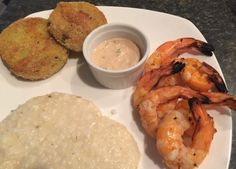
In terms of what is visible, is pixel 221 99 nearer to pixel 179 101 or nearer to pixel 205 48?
pixel 179 101

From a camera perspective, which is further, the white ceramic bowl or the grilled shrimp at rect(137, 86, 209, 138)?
the white ceramic bowl

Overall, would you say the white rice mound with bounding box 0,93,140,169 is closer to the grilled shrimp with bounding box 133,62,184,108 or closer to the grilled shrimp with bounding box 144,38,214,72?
the grilled shrimp with bounding box 133,62,184,108

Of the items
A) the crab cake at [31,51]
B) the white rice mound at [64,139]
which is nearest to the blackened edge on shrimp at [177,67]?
the white rice mound at [64,139]

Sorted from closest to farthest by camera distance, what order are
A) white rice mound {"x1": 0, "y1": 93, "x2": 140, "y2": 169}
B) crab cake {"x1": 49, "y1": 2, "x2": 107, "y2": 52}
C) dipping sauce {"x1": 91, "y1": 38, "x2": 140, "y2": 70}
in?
white rice mound {"x1": 0, "y1": 93, "x2": 140, "y2": 169} → dipping sauce {"x1": 91, "y1": 38, "x2": 140, "y2": 70} → crab cake {"x1": 49, "y1": 2, "x2": 107, "y2": 52}

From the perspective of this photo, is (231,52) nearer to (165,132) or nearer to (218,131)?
(218,131)

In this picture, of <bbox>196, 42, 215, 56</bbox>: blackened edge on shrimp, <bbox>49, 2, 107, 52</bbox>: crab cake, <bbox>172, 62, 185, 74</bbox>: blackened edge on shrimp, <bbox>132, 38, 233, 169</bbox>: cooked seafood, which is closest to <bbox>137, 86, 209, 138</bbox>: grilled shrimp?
<bbox>132, 38, 233, 169</bbox>: cooked seafood

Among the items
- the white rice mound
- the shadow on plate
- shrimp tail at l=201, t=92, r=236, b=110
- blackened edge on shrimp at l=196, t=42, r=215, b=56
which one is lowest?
the white rice mound
